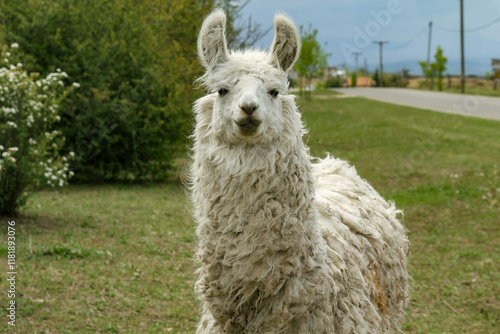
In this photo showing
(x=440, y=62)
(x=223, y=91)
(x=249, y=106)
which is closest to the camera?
(x=249, y=106)

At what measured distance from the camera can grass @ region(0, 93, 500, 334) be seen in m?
5.67

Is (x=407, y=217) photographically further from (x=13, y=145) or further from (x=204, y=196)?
(x=204, y=196)

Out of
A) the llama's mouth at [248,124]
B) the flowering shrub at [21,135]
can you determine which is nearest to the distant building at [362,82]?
the flowering shrub at [21,135]

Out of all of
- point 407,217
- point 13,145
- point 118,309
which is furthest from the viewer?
point 407,217

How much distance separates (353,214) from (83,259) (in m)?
4.26

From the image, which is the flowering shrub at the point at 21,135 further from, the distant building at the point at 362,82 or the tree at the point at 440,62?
the distant building at the point at 362,82

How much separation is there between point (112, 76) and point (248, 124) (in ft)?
34.7

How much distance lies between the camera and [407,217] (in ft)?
32.2

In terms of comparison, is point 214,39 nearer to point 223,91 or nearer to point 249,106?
point 223,91

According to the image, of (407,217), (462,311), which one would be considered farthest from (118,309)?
(407,217)

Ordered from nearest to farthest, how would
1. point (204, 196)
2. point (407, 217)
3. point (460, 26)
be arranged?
point (204, 196)
point (407, 217)
point (460, 26)

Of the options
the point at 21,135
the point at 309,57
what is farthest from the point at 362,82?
the point at 21,135

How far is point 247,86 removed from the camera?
2.96 meters

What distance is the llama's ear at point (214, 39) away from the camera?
3.13m
